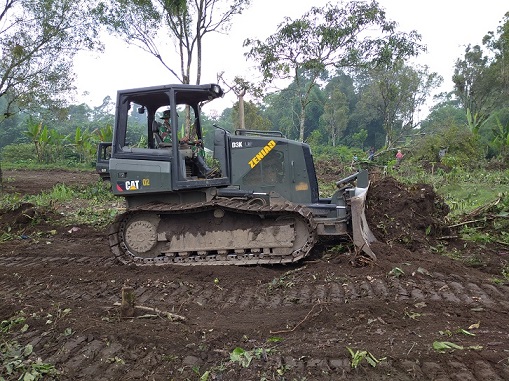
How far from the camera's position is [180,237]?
22.5 feet

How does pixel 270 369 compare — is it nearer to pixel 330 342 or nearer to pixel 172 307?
pixel 330 342

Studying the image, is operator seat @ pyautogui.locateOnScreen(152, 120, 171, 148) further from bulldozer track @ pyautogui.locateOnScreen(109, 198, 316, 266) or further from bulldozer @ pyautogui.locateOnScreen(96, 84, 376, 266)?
bulldozer track @ pyautogui.locateOnScreen(109, 198, 316, 266)

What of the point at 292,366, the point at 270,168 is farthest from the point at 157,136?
the point at 292,366

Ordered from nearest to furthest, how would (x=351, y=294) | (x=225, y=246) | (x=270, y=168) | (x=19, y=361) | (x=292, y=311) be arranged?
(x=19, y=361), (x=292, y=311), (x=351, y=294), (x=225, y=246), (x=270, y=168)

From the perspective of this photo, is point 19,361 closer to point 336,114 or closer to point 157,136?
→ point 157,136

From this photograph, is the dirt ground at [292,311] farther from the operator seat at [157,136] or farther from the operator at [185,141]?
the operator seat at [157,136]

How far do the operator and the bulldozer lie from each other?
0.02 m

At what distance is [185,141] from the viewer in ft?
24.0

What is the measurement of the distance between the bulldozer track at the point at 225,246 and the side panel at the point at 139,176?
296 mm

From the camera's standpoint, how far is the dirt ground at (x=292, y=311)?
3555 mm

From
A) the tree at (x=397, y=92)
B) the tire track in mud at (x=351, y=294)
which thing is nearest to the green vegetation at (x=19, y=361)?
the tire track in mud at (x=351, y=294)

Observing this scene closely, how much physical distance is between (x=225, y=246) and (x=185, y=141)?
1823mm

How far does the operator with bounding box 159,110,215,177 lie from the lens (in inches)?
278

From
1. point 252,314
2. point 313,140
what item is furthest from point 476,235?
point 313,140
